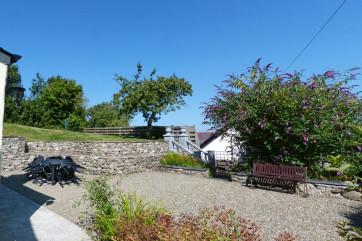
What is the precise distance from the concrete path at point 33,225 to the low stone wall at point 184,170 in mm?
5434

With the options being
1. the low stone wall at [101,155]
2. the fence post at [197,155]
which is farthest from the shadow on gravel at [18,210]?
the fence post at [197,155]

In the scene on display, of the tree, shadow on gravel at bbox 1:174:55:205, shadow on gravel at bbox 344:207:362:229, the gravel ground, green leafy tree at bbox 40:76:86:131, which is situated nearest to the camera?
the gravel ground

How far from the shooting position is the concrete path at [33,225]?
3.90 m

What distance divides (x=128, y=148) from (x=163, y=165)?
2039 mm

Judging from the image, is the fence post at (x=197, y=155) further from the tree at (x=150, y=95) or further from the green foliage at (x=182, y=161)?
the tree at (x=150, y=95)

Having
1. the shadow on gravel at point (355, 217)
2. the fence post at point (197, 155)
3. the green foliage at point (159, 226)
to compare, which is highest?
the fence post at point (197, 155)

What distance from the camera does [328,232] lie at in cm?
416

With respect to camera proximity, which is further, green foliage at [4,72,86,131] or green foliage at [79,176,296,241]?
green foliage at [4,72,86,131]

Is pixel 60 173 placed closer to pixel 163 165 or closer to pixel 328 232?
pixel 163 165

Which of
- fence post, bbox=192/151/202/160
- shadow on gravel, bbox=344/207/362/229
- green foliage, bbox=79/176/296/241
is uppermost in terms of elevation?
fence post, bbox=192/151/202/160

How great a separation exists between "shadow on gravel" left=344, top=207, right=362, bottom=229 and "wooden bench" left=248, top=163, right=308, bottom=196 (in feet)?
4.82

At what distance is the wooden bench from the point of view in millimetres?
6852

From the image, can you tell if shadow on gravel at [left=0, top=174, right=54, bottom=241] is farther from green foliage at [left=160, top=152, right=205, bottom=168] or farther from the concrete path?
green foliage at [left=160, top=152, right=205, bottom=168]

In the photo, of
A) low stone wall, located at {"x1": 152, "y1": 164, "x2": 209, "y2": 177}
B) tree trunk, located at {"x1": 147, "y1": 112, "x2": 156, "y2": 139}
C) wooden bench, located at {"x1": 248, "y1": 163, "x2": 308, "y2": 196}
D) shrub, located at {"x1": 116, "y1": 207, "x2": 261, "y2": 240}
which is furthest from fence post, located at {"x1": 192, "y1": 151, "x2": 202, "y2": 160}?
shrub, located at {"x1": 116, "y1": 207, "x2": 261, "y2": 240}
